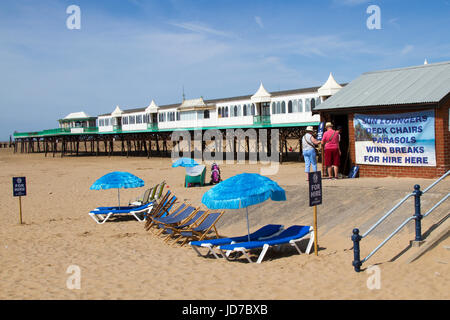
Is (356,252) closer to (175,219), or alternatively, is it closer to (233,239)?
(233,239)

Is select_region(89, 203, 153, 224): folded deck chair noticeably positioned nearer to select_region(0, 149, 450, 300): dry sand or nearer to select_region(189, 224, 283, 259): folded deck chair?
select_region(0, 149, 450, 300): dry sand

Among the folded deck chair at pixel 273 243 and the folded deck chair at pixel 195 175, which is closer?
Result: the folded deck chair at pixel 273 243

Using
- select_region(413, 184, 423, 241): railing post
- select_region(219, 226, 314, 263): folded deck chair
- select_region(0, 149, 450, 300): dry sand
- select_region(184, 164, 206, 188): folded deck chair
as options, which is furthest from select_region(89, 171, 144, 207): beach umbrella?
select_region(413, 184, 423, 241): railing post

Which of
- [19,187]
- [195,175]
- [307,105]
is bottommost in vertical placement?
[195,175]

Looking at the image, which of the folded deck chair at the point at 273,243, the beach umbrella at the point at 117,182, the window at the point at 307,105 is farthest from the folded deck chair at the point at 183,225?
the window at the point at 307,105

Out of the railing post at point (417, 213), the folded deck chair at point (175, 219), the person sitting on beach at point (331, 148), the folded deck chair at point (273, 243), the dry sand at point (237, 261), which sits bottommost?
the dry sand at point (237, 261)

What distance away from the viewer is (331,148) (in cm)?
1216

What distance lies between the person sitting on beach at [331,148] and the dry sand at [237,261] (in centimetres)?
76

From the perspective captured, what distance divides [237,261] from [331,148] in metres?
5.41

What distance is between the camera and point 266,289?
6.09 m

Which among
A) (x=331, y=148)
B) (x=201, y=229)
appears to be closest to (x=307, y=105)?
(x=331, y=148)

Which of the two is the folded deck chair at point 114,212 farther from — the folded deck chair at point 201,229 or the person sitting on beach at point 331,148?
the person sitting on beach at point 331,148

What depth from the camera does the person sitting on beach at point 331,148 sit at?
12.2 metres
